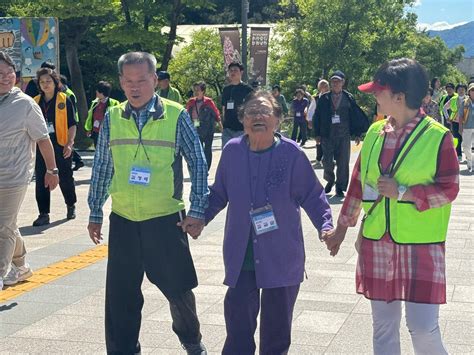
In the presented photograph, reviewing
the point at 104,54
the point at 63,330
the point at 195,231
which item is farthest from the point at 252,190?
the point at 104,54

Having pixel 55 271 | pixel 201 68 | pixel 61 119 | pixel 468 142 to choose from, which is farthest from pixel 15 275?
pixel 201 68

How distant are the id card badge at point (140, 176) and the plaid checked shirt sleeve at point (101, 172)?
23 centimetres

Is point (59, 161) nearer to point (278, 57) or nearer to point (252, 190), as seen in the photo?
point (252, 190)

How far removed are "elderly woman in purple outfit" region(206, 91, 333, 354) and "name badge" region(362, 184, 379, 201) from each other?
34 centimetres

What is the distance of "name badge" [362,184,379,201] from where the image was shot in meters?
4.11

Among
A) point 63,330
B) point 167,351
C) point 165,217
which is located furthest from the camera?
Result: point 63,330

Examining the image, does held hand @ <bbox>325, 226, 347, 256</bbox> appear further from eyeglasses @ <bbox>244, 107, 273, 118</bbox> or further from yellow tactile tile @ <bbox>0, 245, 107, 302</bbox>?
yellow tactile tile @ <bbox>0, 245, 107, 302</bbox>

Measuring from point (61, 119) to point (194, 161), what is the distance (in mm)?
5812

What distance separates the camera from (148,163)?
4738 millimetres

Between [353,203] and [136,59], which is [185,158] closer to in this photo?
[136,59]

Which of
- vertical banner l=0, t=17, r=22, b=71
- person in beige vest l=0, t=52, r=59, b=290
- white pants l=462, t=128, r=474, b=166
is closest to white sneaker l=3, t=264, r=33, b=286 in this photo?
person in beige vest l=0, t=52, r=59, b=290

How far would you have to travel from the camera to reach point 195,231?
186 inches

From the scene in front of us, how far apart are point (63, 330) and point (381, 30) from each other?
3508 cm

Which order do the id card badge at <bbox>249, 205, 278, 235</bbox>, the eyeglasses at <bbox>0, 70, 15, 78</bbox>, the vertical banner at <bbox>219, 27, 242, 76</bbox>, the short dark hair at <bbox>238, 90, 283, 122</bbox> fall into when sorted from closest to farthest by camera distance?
the id card badge at <bbox>249, 205, 278, 235</bbox>
the short dark hair at <bbox>238, 90, 283, 122</bbox>
the eyeglasses at <bbox>0, 70, 15, 78</bbox>
the vertical banner at <bbox>219, 27, 242, 76</bbox>
